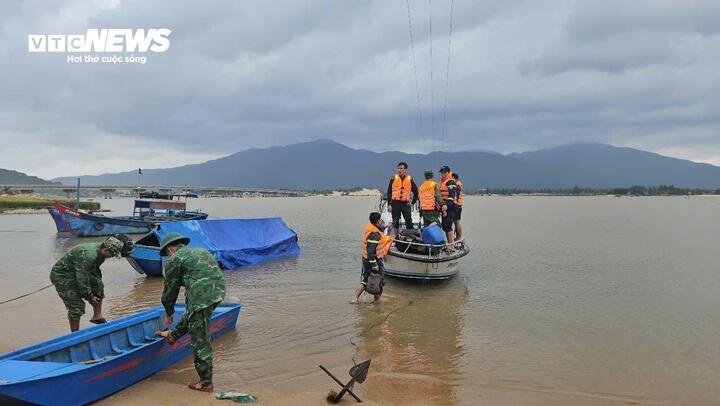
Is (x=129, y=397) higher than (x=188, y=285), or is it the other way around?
(x=188, y=285)

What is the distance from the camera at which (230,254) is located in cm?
1736

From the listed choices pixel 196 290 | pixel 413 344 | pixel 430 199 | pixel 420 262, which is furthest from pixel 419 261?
pixel 196 290

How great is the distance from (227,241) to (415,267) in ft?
27.0

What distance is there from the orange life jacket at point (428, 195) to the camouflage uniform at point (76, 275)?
29.2 ft

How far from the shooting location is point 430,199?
543 inches

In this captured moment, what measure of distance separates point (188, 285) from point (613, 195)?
20516 centimetres

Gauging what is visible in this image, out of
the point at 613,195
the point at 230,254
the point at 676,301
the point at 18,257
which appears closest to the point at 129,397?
the point at 230,254

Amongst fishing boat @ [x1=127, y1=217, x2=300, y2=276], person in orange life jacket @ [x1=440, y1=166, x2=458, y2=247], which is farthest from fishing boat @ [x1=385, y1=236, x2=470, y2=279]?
fishing boat @ [x1=127, y1=217, x2=300, y2=276]

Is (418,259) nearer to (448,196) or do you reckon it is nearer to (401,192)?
(401,192)

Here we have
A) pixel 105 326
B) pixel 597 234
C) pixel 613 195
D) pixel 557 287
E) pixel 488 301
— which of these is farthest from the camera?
pixel 613 195

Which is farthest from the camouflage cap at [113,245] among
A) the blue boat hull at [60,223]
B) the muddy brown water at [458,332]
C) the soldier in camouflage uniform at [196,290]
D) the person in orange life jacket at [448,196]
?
the blue boat hull at [60,223]

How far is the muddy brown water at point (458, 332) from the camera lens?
6.75 meters

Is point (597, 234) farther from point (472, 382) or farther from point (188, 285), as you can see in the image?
point (188, 285)

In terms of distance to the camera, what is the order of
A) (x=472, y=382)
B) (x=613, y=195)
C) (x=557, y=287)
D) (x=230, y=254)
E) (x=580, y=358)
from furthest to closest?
(x=613, y=195) → (x=230, y=254) → (x=557, y=287) → (x=580, y=358) → (x=472, y=382)
